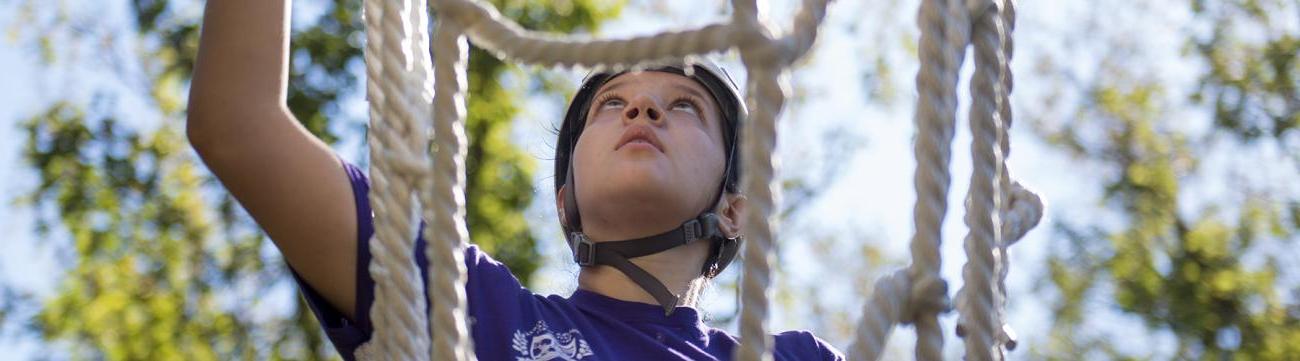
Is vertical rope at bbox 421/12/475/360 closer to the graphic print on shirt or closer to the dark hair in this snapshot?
the graphic print on shirt

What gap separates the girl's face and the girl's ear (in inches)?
2.3

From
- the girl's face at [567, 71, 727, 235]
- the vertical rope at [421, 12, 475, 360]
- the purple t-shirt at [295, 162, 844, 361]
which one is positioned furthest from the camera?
the girl's face at [567, 71, 727, 235]

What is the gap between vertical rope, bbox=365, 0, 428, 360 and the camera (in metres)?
1.47

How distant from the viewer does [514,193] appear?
929cm

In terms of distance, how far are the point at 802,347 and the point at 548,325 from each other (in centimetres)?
43

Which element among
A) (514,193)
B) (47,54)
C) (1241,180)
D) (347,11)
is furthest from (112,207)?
(1241,180)

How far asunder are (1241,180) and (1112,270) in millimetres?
1161

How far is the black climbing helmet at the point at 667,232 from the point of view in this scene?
7.32 ft

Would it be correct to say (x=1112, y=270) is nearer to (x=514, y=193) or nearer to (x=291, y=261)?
(x=514, y=193)

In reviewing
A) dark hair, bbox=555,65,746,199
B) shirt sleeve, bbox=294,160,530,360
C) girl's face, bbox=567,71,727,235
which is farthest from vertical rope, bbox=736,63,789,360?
dark hair, bbox=555,65,746,199

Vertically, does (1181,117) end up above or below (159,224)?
above

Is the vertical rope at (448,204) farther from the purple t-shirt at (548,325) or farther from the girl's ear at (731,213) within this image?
the girl's ear at (731,213)

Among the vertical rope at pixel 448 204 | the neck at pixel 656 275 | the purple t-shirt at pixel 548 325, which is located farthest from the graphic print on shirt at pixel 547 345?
the vertical rope at pixel 448 204

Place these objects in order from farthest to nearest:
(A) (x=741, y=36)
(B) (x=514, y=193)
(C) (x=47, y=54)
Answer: (C) (x=47, y=54)
(B) (x=514, y=193)
(A) (x=741, y=36)
